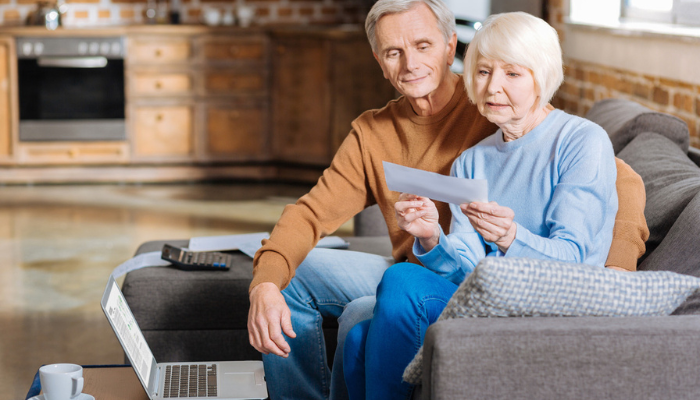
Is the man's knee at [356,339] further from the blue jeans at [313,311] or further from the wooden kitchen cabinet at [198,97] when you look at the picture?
the wooden kitchen cabinet at [198,97]

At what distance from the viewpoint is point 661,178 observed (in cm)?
172

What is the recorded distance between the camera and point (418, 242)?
1.49 m

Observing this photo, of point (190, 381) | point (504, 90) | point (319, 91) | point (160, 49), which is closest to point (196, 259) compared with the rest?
point (190, 381)

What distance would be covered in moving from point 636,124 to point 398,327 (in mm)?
1087

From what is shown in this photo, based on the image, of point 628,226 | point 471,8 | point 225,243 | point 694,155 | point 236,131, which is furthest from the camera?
point 236,131

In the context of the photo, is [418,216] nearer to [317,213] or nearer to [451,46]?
[317,213]

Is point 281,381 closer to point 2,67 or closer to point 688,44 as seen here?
point 688,44

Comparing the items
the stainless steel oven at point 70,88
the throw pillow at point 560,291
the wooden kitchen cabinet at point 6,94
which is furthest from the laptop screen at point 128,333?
the wooden kitchen cabinet at point 6,94

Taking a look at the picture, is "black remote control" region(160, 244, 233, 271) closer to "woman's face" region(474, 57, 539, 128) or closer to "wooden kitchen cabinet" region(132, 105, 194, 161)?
"woman's face" region(474, 57, 539, 128)

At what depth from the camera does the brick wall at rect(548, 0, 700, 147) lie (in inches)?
91.9

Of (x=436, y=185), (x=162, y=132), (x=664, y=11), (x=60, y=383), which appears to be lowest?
(x=162, y=132)

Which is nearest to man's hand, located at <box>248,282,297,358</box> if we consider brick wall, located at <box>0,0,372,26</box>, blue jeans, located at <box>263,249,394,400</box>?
blue jeans, located at <box>263,249,394,400</box>

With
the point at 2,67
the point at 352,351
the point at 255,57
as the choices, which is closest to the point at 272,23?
the point at 255,57

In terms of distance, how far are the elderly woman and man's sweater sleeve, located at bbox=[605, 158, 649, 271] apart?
5cm
